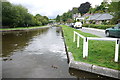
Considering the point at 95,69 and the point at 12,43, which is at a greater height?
the point at 12,43

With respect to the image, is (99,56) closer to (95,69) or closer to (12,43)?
(95,69)

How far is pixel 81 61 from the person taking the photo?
522 centimetres

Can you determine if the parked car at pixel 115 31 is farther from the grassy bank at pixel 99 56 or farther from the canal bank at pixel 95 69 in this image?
the canal bank at pixel 95 69

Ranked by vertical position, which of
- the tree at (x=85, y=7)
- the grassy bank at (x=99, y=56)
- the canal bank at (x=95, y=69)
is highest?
the tree at (x=85, y=7)

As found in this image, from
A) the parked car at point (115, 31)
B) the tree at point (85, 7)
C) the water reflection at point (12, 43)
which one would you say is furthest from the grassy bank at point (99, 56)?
the tree at point (85, 7)

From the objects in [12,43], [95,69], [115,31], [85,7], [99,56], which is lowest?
[95,69]

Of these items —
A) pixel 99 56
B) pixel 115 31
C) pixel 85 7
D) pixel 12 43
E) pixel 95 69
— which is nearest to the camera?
pixel 95 69

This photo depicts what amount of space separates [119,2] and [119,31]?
18.3 ft

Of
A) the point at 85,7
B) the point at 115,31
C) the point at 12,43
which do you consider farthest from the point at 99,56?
the point at 85,7

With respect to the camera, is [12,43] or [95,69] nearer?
[95,69]

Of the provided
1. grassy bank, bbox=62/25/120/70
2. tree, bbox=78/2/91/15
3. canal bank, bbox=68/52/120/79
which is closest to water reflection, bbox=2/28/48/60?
grassy bank, bbox=62/25/120/70

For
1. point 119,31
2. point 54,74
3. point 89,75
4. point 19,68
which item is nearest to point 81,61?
point 89,75

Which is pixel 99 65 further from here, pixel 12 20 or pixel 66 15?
pixel 66 15

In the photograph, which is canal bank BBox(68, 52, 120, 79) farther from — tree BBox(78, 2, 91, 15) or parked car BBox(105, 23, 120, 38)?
tree BBox(78, 2, 91, 15)
